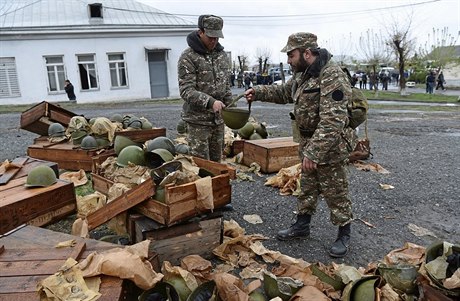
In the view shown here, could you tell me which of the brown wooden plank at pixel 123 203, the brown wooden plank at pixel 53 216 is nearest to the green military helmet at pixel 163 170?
the brown wooden plank at pixel 123 203

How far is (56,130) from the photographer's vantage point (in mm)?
6828

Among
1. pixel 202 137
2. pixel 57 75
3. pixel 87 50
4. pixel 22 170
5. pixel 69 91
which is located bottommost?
pixel 22 170

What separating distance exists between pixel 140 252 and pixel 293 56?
2.14 metres

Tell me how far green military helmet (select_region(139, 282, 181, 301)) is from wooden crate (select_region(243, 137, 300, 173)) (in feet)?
12.8

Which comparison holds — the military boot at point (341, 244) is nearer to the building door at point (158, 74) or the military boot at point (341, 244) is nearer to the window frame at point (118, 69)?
the window frame at point (118, 69)

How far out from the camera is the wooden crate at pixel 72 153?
19.7 feet

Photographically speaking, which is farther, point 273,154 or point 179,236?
point 273,154

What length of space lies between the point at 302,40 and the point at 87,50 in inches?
880

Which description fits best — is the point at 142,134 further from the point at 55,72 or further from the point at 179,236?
the point at 55,72

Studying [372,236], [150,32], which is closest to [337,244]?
[372,236]

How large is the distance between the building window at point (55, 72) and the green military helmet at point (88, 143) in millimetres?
19222

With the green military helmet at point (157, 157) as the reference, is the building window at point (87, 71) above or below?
above

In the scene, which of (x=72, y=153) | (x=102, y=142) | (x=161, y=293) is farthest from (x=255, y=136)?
(x=161, y=293)

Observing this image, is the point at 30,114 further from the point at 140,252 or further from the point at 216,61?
the point at 140,252
